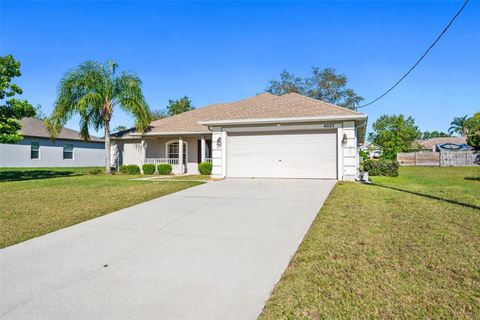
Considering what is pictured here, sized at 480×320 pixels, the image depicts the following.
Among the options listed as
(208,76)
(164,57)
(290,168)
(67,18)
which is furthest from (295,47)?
(67,18)

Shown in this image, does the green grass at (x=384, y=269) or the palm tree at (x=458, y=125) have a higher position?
the palm tree at (x=458, y=125)

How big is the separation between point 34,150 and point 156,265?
85.3ft

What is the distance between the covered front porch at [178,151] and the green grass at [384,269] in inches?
471

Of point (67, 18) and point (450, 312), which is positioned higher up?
point (67, 18)

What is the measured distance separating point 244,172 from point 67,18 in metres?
10.4

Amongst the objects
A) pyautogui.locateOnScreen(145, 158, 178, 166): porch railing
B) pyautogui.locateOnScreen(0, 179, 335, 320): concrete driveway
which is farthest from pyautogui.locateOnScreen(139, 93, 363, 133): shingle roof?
pyautogui.locateOnScreen(0, 179, 335, 320): concrete driveway

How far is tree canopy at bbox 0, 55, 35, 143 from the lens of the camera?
43.8 ft

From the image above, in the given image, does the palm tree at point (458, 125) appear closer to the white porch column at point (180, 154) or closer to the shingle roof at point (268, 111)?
the shingle roof at point (268, 111)

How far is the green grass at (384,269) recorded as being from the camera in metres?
2.57

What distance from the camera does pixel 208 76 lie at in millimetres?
23547

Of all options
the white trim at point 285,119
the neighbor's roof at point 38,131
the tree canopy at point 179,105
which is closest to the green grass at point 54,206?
the white trim at point 285,119

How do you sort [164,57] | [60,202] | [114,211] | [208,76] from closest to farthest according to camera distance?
[114,211]
[60,202]
[164,57]
[208,76]

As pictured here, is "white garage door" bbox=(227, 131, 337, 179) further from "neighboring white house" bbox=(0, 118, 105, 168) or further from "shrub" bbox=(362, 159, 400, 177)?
"neighboring white house" bbox=(0, 118, 105, 168)

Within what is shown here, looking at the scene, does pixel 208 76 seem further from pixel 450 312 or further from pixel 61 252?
pixel 450 312
